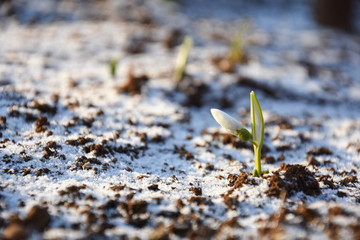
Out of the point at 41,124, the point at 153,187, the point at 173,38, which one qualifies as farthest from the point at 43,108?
the point at 173,38

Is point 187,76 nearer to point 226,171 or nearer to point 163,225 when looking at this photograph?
point 226,171

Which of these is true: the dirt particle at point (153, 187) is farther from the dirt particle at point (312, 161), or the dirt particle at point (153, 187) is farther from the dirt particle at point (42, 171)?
the dirt particle at point (312, 161)

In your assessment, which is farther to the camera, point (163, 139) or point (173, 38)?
point (173, 38)

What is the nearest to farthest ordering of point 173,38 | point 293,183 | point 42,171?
point 293,183 → point 42,171 → point 173,38

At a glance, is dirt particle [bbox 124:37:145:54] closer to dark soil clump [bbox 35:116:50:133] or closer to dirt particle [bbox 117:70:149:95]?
dirt particle [bbox 117:70:149:95]

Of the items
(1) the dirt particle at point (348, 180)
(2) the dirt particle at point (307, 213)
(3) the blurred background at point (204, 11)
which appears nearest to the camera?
(2) the dirt particle at point (307, 213)

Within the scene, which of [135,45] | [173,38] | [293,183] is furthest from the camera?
[173,38]

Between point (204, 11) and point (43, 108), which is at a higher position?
point (204, 11)

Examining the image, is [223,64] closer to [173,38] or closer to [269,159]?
[173,38]

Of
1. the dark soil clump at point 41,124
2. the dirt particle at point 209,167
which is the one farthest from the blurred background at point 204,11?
the dirt particle at point 209,167
